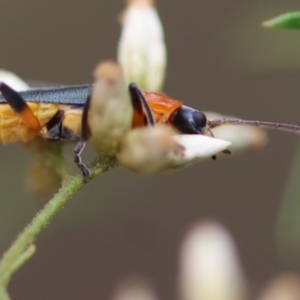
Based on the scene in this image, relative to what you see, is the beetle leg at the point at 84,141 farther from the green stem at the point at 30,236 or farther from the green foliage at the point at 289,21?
the green foliage at the point at 289,21

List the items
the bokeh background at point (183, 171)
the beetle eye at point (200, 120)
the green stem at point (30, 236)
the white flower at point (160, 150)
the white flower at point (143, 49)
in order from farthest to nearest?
the bokeh background at point (183, 171) → the white flower at point (143, 49) → the beetle eye at point (200, 120) → the white flower at point (160, 150) → the green stem at point (30, 236)

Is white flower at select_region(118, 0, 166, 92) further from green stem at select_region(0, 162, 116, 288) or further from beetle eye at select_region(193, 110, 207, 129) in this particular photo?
green stem at select_region(0, 162, 116, 288)

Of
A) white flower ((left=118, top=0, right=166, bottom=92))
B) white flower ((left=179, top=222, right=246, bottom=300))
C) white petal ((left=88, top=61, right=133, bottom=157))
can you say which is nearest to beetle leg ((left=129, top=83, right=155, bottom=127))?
white petal ((left=88, top=61, right=133, bottom=157))

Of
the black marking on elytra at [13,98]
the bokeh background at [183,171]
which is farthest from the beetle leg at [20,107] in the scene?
the bokeh background at [183,171]

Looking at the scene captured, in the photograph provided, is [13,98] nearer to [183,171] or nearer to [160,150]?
[160,150]

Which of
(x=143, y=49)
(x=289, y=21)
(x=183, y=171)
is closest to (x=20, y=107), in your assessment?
(x=143, y=49)

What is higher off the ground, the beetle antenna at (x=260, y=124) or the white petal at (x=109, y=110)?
the white petal at (x=109, y=110)

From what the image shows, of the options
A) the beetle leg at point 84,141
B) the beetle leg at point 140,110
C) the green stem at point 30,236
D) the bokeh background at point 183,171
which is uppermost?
the beetle leg at point 140,110

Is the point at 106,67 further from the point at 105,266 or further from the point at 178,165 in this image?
the point at 105,266
